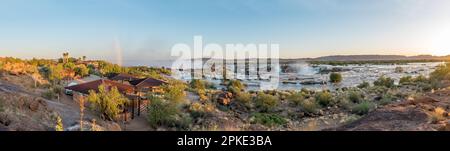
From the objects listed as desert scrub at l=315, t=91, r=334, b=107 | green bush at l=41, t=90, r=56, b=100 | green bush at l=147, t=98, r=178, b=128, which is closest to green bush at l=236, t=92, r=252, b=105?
desert scrub at l=315, t=91, r=334, b=107

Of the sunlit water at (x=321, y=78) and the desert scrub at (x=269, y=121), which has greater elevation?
the sunlit water at (x=321, y=78)

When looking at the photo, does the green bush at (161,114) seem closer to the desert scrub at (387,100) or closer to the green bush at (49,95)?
the green bush at (49,95)

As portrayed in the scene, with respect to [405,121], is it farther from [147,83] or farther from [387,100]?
[147,83]

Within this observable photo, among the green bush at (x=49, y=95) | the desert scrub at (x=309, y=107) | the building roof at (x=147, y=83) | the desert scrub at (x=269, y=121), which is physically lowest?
the desert scrub at (x=269, y=121)

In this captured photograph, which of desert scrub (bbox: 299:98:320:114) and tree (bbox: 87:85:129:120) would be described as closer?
tree (bbox: 87:85:129:120)

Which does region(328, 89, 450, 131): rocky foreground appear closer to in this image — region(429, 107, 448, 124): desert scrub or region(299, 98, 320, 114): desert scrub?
region(429, 107, 448, 124): desert scrub

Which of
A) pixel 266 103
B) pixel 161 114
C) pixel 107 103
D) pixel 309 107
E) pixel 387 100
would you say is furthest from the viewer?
pixel 266 103

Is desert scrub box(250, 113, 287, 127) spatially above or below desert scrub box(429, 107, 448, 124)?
below

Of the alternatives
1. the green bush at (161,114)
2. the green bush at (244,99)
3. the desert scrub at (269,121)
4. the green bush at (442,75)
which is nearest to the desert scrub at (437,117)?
the desert scrub at (269,121)

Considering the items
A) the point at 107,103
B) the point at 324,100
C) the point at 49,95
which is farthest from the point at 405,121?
the point at 49,95
